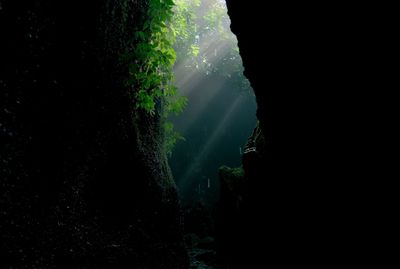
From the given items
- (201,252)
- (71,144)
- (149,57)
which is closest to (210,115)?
(201,252)

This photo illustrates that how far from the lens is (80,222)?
328 centimetres

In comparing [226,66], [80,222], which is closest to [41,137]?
[80,222]

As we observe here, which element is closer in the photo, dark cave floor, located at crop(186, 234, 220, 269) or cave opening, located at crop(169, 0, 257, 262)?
dark cave floor, located at crop(186, 234, 220, 269)

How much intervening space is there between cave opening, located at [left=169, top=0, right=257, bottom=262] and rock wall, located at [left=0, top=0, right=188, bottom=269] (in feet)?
51.5

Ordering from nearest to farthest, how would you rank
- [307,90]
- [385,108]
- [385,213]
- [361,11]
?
[361,11] < [385,108] < [385,213] < [307,90]

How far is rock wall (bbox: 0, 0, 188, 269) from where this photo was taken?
7.70 feet

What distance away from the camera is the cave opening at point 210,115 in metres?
21.9

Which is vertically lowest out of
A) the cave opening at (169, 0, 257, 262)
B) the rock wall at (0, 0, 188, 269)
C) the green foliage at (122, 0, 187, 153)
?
the rock wall at (0, 0, 188, 269)

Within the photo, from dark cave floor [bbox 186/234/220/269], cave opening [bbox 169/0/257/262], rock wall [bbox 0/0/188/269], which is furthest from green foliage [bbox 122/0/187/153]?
cave opening [bbox 169/0/257/262]

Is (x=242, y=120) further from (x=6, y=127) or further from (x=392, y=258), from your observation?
(x=6, y=127)

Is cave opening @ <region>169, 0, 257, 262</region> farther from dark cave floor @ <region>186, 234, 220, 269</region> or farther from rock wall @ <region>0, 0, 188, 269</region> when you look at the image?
rock wall @ <region>0, 0, 188, 269</region>

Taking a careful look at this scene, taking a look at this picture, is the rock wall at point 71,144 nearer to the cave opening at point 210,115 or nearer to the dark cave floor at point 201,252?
the dark cave floor at point 201,252

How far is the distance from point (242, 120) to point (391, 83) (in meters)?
21.2

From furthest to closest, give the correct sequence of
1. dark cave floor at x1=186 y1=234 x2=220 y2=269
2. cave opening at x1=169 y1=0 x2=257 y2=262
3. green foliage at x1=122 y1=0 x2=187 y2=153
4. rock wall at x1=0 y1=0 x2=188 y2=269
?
1. cave opening at x1=169 y1=0 x2=257 y2=262
2. dark cave floor at x1=186 y1=234 x2=220 y2=269
3. green foliage at x1=122 y1=0 x2=187 y2=153
4. rock wall at x1=0 y1=0 x2=188 y2=269
